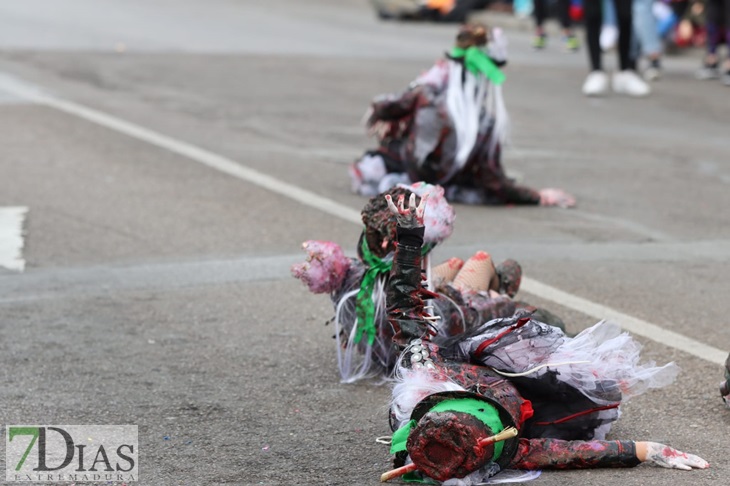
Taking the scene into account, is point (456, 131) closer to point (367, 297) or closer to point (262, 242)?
point (262, 242)

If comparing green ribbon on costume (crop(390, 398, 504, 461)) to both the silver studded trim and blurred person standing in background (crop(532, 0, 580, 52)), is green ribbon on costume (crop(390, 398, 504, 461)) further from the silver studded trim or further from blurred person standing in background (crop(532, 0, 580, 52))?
blurred person standing in background (crop(532, 0, 580, 52))

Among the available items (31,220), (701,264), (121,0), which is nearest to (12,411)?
(31,220)

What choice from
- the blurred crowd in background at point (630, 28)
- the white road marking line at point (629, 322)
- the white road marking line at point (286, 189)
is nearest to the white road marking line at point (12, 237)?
the white road marking line at point (286, 189)

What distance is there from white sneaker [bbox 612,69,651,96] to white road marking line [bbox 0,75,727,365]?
575 cm

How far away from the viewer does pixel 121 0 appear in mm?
22109

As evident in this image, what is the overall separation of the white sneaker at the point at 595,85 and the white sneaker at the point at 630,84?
192mm

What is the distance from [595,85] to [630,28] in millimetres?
697

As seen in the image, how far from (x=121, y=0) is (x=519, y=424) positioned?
747 inches

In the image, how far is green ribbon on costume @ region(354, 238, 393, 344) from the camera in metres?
5.13

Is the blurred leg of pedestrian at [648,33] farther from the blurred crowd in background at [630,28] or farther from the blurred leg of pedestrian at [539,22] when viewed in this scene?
the blurred leg of pedestrian at [539,22]

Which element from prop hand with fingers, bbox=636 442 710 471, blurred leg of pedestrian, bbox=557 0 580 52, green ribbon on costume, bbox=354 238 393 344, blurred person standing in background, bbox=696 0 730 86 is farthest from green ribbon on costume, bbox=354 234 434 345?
blurred leg of pedestrian, bbox=557 0 580 52

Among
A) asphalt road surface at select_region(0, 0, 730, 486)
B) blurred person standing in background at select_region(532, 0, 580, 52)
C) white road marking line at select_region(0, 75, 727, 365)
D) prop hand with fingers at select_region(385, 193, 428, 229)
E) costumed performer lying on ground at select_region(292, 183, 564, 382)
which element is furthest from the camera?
blurred person standing in background at select_region(532, 0, 580, 52)

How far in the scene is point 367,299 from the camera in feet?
17.0

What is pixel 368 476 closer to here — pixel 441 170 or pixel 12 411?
pixel 12 411
